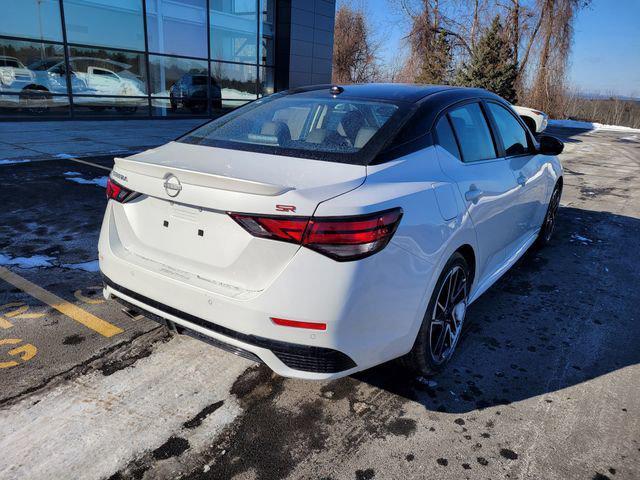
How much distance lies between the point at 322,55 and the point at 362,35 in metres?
21.4

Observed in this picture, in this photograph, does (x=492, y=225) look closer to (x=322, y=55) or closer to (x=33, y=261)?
(x=33, y=261)

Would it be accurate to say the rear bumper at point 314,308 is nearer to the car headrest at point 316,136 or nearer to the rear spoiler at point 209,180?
the rear spoiler at point 209,180

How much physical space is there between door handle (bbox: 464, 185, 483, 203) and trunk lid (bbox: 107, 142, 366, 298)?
2.62 feet

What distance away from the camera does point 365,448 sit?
2363 mm

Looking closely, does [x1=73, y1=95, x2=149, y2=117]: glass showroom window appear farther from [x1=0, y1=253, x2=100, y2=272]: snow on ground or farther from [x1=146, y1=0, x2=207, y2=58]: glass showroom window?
[x1=0, y1=253, x2=100, y2=272]: snow on ground

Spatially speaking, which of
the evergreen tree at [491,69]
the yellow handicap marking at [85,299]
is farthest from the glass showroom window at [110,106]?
the evergreen tree at [491,69]

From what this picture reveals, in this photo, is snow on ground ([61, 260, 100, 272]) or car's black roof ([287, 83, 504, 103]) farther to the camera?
snow on ground ([61, 260, 100, 272])

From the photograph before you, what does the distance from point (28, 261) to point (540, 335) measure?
412 centimetres

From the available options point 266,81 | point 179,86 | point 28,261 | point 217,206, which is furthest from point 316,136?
point 266,81

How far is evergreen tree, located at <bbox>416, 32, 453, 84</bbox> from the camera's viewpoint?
87.8ft

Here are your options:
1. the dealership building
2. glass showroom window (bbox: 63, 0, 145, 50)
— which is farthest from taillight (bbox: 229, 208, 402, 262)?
glass showroom window (bbox: 63, 0, 145, 50)

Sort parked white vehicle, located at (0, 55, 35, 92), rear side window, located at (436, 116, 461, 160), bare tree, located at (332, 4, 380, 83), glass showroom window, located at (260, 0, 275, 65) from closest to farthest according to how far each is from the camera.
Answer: rear side window, located at (436, 116, 461, 160) → parked white vehicle, located at (0, 55, 35, 92) → glass showroom window, located at (260, 0, 275, 65) → bare tree, located at (332, 4, 380, 83)

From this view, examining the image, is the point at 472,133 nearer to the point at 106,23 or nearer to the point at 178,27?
the point at 106,23

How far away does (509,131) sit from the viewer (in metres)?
4.09
